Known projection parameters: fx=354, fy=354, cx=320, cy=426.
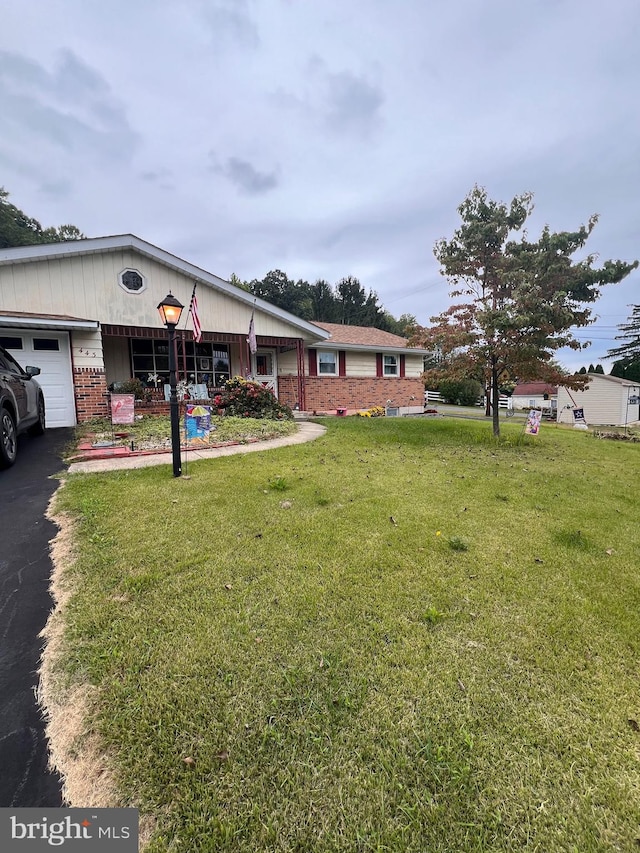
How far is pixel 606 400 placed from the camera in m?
24.9

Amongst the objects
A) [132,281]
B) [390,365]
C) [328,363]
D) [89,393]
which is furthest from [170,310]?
[390,365]

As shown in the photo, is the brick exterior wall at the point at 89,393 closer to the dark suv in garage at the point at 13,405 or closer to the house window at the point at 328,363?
the dark suv in garage at the point at 13,405

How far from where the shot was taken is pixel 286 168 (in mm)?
14398

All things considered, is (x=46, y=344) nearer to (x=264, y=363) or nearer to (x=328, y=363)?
(x=264, y=363)

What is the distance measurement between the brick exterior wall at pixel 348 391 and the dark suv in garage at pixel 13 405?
9.50m

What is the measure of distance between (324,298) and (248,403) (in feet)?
119

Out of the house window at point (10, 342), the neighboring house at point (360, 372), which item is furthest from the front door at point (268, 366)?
the house window at point (10, 342)

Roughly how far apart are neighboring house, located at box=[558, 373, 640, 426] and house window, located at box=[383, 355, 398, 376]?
47.1ft

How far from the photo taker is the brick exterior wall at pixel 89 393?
9766 mm

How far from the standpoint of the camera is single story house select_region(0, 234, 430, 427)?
370 inches

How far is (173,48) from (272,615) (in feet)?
41.8

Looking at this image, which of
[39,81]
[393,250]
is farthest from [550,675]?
[393,250]

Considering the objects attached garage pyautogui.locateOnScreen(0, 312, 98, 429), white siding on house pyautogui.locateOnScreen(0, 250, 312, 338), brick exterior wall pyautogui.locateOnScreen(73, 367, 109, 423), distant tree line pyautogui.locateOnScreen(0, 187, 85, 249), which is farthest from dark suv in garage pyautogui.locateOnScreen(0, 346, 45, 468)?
distant tree line pyautogui.locateOnScreen(0, 187, 85, 249)

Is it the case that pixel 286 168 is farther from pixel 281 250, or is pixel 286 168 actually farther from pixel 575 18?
pixel 281 250
